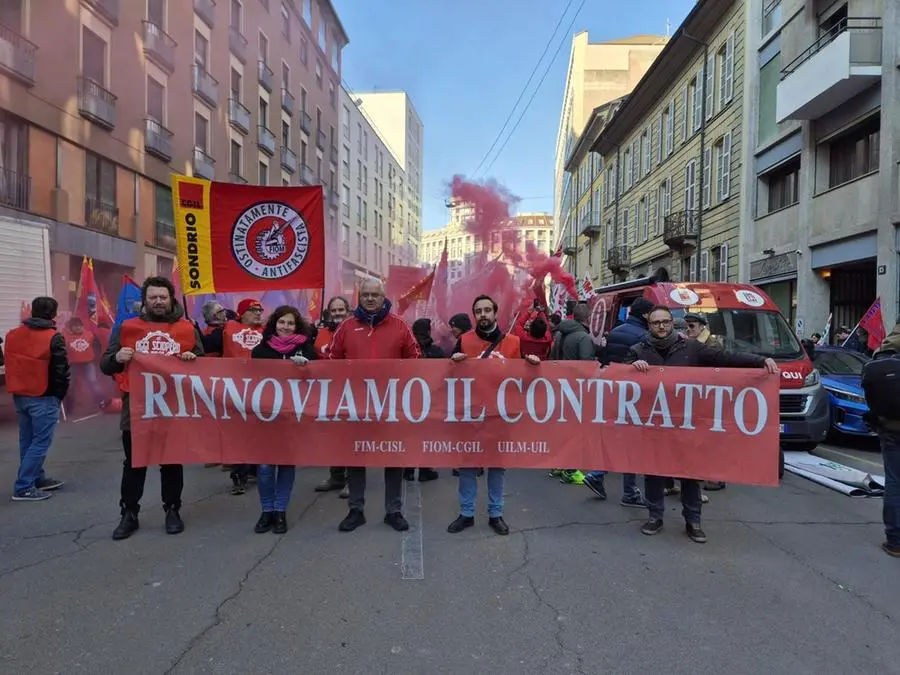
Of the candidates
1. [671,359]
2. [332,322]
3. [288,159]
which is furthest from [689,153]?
[671,359]

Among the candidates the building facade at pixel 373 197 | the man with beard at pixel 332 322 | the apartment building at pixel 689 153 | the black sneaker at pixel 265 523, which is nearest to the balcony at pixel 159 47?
the building facade at pixel 373 197

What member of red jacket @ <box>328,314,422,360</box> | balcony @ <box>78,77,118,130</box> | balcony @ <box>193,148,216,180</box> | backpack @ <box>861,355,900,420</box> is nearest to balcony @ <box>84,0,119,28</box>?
balcony @ <box>78,77,118,130</box>

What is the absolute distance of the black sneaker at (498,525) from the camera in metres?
4.64

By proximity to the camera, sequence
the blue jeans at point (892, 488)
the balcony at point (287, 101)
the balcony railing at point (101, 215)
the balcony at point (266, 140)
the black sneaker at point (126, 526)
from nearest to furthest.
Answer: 1. the blue jeans at point (892, 488)
2. the black sneaker at point (126, 526)
3. the balcony railing at point (101, 215)
4. the balcony at point (266, 140)
5. the balcony at point (287, 101)

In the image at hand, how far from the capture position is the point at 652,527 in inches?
185

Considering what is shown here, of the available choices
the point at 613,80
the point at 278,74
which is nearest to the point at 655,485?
the point at 278,74

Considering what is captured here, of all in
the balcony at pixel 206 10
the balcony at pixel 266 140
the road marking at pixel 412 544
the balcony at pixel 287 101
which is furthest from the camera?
the balcony at pixel 287 101

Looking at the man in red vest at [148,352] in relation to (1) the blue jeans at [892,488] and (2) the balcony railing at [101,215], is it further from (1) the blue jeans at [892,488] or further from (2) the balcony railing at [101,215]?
(2) the balcony railing at [101,215]

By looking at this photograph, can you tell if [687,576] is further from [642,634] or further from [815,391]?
[815,391]

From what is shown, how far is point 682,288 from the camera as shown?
850cm

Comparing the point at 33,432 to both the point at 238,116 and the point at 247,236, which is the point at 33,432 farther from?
the point at 238,116

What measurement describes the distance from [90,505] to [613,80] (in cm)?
5309

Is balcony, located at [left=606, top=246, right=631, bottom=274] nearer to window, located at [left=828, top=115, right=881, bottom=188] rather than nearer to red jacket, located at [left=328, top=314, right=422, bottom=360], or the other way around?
window, located at [left=828, top=115, right=881, bottom=188]

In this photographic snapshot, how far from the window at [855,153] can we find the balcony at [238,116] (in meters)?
22.2
